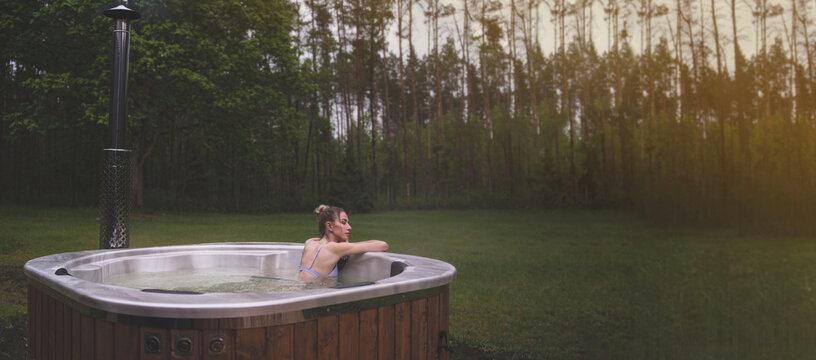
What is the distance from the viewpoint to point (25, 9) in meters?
10.5

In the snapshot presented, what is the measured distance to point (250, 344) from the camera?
151 cm

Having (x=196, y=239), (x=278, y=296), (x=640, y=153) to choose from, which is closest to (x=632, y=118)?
(x=640, y=153)

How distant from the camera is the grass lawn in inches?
162

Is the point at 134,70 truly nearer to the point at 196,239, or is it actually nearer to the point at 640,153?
the point at 196,239

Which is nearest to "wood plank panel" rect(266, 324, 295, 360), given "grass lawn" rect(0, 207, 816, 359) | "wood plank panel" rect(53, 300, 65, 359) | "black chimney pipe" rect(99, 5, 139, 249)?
"wood plank panel" rect(53, 300, 65, 359)

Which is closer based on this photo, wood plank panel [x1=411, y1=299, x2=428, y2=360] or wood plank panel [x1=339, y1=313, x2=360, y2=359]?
wood plank panel [x1=339, y1=313, x2=360, y2=359]

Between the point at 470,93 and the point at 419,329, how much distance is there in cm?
1678

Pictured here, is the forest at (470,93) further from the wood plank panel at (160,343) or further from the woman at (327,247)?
the wood plank panel at (160,343)

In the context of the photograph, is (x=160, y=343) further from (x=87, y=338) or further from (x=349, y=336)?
(x=349, y=336)

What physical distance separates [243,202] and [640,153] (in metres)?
10.8

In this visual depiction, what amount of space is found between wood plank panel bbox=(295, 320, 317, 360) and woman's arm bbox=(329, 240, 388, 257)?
3.89 ft

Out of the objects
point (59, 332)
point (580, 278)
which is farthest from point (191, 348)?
point (580, 278)

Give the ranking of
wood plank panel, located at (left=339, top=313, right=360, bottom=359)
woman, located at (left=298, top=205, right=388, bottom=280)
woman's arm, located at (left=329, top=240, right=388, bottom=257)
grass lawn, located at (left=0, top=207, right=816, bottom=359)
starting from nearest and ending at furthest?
1. wood plank panel, located at (left=339, top=313, right=360, bottom=359)
2. woman's arm, located at (left=329, top=240, right=388, bottom=257)
3. woman, located at (left=298, top=205, right=388, bottom=280)
4. grass lawn, located at (left=0, top=207, right=816, bottom=359)

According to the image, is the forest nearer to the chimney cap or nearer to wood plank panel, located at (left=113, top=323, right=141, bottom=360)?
the chimney cap
